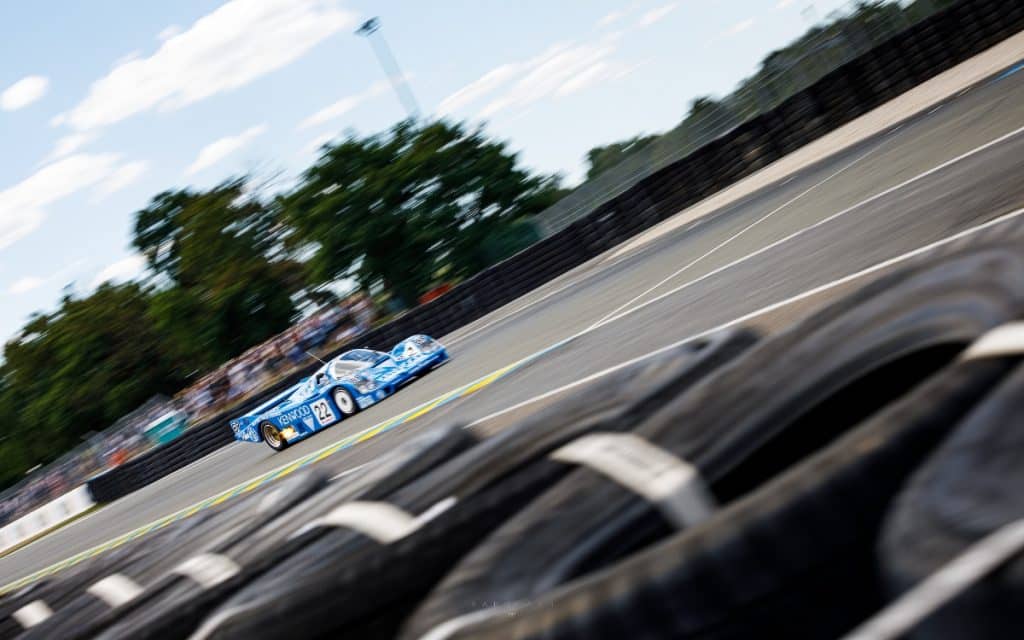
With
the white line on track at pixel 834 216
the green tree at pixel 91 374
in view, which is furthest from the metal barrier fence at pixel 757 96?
the green tree at pixel 91 374

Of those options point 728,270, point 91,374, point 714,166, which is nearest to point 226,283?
point 91,374

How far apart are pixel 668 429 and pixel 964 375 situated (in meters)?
0.68

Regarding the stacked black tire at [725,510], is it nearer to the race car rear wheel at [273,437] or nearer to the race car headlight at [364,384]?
the race car headlight at [364,384]

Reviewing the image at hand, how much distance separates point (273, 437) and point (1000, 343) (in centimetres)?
1668

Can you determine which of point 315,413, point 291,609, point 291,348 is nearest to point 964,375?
point 291,609

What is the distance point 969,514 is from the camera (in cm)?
151

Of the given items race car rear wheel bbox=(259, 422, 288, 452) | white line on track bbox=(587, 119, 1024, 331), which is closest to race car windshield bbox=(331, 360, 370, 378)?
race car rear wheel bbox=(259, 422, 288, 452)

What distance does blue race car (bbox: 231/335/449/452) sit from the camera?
657 inches

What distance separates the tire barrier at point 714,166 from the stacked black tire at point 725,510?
23.2 metres

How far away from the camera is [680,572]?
1914mm

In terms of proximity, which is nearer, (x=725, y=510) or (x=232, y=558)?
(x=725, y=510)

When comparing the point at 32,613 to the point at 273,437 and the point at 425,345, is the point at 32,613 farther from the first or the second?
the point at 273,437

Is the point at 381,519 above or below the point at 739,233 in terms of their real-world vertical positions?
above

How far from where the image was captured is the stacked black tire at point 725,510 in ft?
5.67
